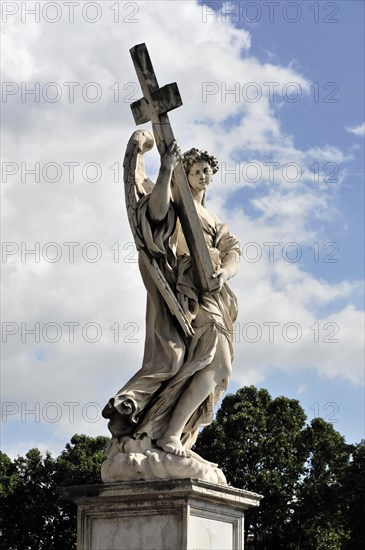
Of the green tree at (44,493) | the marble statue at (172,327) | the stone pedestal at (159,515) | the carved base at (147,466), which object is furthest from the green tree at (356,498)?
the carved base at (147,466)

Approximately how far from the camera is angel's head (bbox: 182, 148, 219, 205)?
1270cm

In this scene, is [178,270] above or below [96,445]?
below

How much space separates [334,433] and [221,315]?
30183 mm

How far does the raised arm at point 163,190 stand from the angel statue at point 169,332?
11mm

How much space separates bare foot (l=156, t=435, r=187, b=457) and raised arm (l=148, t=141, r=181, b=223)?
242 cm

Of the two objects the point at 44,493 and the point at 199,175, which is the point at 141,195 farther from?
the point at 44,493

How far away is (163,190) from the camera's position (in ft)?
39.3

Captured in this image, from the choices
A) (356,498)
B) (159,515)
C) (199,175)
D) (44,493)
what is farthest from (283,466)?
(159,515)

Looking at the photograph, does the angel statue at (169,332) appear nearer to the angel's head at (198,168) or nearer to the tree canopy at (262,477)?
the angel's head at (198,168)

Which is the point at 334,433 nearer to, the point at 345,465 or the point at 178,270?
the point at 345,465

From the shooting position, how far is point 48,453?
41188 millimetres

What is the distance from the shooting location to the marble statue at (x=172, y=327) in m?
11.4

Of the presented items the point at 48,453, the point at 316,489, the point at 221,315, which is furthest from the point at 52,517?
the point at 221,315

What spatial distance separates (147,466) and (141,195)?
10.2 ft
